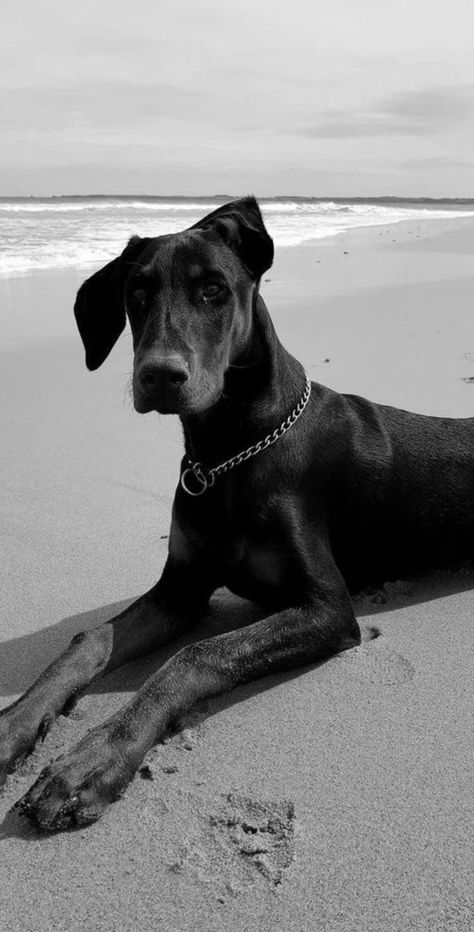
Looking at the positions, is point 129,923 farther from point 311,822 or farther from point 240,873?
point 311,822

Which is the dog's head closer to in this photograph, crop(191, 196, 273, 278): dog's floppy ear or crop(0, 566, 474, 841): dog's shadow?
crop(191, 196, 273, 278): dog's floppy ear

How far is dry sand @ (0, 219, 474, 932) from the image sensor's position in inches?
85.2

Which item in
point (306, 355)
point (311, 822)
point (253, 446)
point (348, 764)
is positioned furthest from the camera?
point (306, 355)

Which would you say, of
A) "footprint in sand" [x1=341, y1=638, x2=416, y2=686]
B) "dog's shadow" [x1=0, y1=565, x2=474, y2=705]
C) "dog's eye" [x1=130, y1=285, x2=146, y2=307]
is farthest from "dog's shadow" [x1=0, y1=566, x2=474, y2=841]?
"dog's eye" [x1=130, y1=285, x2=146, y2=307]

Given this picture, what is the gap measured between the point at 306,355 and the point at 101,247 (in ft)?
31.5

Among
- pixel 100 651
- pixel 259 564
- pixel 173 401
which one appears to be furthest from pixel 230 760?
pixel 173 401

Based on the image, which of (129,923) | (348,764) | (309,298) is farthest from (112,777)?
(309,298)

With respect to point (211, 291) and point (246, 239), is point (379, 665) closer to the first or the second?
point (211, 291)

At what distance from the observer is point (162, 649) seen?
351cm

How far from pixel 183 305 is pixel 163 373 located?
34 cm

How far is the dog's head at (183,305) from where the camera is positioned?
2996 mm

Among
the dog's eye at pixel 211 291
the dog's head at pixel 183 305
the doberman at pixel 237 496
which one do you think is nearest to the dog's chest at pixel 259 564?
the doberman at pixel 237 496

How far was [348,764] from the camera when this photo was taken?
8.94 feet

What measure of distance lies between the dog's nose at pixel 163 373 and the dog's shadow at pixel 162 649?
3.35ft
